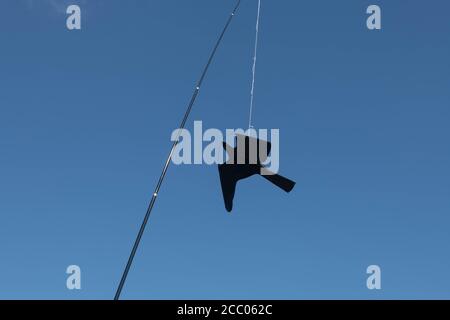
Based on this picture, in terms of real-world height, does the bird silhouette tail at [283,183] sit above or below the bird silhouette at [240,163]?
below

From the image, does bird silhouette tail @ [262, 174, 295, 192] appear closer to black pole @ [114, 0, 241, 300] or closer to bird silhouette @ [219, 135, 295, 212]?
bird silhouette @ [219, 135, 295, 212]

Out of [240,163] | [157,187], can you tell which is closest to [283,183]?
[240,163]

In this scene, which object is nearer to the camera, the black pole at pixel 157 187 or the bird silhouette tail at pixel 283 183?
the black pole at pixel 157 187

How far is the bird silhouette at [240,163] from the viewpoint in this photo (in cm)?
1007

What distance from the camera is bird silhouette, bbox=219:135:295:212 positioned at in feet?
33.0

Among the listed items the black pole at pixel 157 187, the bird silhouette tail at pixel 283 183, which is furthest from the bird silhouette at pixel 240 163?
the black pole at pixel 157 187

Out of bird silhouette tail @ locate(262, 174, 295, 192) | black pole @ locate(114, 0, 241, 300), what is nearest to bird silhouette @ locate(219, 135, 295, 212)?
bird silhouette tail @ locate(262, 174, 295, 192)

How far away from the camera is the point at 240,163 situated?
398 inches

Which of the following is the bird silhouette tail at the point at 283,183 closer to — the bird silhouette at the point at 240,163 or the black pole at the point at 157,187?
the bird silhouette at the point at 240,163

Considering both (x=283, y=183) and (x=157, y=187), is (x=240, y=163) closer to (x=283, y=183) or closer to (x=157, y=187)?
(x=283, y=183)
